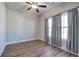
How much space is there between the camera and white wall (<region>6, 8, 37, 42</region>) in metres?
4.94

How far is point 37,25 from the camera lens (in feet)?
21.1

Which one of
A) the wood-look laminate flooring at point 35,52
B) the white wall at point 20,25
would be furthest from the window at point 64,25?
the white wall at point 20,25

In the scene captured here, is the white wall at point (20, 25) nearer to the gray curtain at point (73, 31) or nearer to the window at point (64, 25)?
the window at point (64, 25)

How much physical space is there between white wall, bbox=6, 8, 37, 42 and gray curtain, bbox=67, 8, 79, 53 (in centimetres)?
353

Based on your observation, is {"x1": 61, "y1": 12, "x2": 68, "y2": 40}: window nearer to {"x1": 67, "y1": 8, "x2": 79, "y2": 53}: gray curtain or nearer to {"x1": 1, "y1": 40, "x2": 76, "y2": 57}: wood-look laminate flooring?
{"x1": 67, "y1": 8, "x2": 79, "y2": 53}: gray curtain

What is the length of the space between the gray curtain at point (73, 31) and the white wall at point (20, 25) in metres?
3.53

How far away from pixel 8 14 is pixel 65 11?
375cm

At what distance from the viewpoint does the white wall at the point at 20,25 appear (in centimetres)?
Answer: 494

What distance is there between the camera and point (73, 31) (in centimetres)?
303

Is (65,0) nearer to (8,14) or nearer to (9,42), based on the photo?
(8,14)

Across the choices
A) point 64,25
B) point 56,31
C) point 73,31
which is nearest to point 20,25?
point 56,31

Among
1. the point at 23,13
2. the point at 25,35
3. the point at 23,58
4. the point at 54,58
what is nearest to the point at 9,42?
the point at 25,35

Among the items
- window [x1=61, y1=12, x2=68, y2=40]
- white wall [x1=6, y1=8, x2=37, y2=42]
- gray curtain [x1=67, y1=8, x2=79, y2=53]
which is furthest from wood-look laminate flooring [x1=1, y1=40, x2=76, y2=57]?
white wall [x1=6, y1=8, x2=37, y2=42]

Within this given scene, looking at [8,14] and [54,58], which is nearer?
[54,58]
